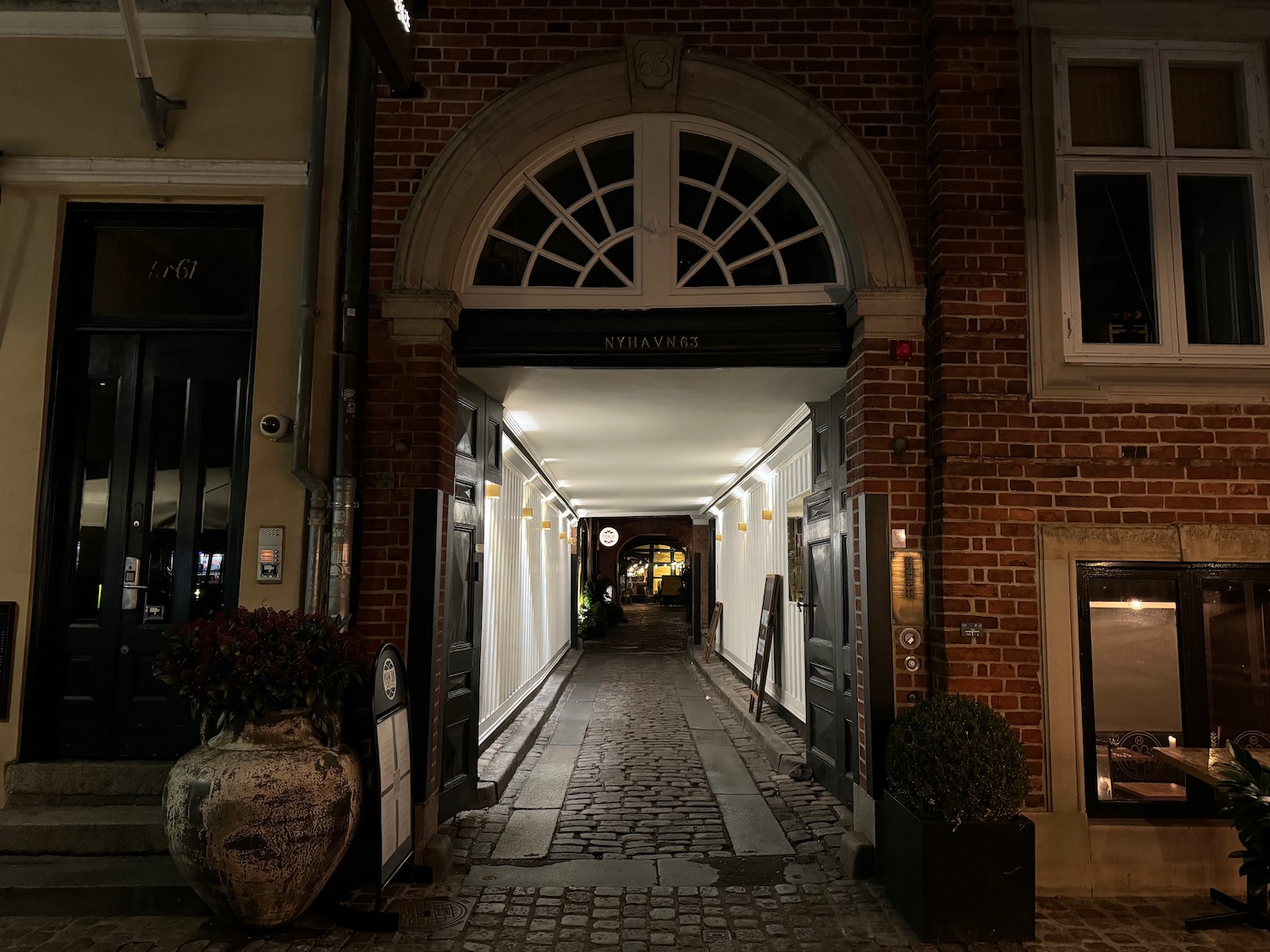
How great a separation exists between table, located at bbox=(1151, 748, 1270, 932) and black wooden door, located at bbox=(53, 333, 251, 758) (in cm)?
535

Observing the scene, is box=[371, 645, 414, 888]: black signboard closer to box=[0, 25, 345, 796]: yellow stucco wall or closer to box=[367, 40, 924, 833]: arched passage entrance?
box=[367, 40, 924, 833]: arched passage entrance

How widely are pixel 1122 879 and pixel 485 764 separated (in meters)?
4.50

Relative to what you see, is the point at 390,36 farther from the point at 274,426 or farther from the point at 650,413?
the point at 650,413

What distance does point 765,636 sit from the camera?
31.5 feet

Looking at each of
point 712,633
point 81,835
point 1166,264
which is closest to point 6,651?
point 81,835

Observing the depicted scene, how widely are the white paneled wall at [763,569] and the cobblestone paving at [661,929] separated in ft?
12.1

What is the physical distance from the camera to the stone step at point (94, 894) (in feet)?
13.5

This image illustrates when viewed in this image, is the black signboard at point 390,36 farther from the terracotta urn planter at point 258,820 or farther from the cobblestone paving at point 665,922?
the cobblestone paving at point 665,922

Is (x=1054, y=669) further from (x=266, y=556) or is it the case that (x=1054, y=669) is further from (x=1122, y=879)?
(x=266, y=556)

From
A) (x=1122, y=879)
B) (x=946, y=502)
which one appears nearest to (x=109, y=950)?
(x=946, y=502)

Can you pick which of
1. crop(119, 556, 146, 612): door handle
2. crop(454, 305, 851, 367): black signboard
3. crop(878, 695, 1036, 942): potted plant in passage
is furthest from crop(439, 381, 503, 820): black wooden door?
crop(878, 695, 1036, 942): potted plant in passage

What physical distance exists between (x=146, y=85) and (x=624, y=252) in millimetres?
3024

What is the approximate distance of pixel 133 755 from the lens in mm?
4887

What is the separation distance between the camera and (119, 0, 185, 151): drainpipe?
4.59 meters
